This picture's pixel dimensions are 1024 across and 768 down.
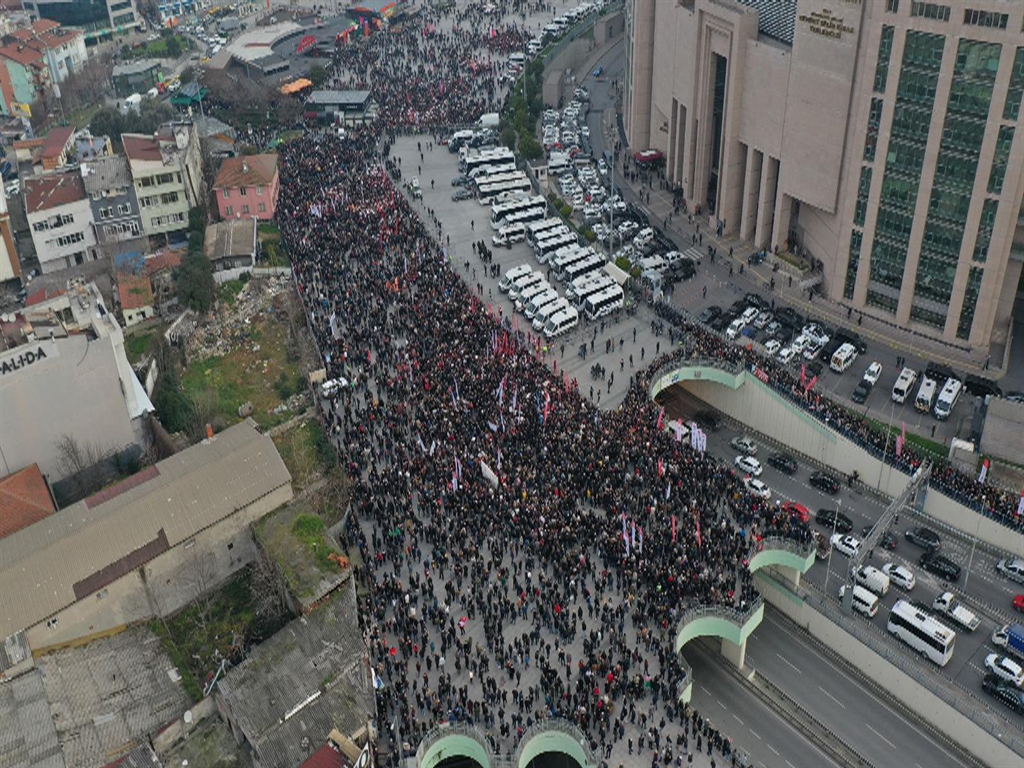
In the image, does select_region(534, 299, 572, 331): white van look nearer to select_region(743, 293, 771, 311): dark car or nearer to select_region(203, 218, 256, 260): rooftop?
select_region(743, 293, 771, 311): dark car

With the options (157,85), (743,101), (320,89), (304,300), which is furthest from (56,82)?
(743,101)

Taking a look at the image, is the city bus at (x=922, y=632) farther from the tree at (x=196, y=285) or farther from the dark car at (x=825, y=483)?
the tree at (x=196, y=285)

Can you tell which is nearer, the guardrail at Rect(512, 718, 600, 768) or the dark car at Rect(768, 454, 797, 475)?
the guardrail at Rect(512, 718, 600, 768)


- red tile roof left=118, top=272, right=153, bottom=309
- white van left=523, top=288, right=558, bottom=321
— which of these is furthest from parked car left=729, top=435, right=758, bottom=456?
red tile roof left=118, top=272, right=153, bottom=309

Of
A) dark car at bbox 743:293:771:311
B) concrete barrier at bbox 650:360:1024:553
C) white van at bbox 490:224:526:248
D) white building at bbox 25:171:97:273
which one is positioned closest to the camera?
concrete barrier at bbox 650:360:1024:553

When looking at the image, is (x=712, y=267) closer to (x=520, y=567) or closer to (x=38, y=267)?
(x=520, y=567)

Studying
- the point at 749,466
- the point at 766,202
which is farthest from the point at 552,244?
the point at 749,466

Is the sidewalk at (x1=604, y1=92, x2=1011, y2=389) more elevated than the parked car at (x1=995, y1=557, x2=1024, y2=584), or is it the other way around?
the sidewalk at (x1=604, y1=92, x2=1011, y2=389)
